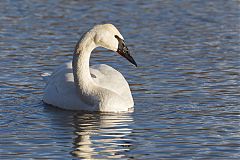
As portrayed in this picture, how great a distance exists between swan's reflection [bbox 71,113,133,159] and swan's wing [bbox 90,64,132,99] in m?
0.78

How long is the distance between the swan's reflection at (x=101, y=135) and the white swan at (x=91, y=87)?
305 mm

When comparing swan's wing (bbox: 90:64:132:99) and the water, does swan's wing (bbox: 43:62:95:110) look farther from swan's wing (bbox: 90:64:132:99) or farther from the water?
swan's wing (bbox: 90:64:132:99)

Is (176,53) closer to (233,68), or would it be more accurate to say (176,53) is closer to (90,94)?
(233,68)

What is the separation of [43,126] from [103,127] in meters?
0.80

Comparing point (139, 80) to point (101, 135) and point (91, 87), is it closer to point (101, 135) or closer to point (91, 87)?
point (91, 87)

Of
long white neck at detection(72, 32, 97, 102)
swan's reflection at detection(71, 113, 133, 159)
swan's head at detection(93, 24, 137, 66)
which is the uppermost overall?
swan's head at detection(93, 24, 137, 66)

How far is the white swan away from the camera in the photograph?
518 inches

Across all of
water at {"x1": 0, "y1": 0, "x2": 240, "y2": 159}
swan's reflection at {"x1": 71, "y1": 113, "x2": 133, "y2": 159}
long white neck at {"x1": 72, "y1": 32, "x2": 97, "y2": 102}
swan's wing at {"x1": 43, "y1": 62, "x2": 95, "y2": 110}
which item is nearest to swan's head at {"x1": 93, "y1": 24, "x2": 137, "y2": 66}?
long white neck at {"x1": 72, "y1": 32, "x2": 97, "y2": 102}

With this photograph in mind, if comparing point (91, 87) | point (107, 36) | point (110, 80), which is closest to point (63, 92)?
point (91, 87)

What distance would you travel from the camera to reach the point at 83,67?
43.5ft

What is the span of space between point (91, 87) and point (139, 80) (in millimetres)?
2024

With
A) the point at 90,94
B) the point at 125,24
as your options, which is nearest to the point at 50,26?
the point at 125,24

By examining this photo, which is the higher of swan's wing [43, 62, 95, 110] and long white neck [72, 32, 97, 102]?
long white neck [72, 32, 97, 102]

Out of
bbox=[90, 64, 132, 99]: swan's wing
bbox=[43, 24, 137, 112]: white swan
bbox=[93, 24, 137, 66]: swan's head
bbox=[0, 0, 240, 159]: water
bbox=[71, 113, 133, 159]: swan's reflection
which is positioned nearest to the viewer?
bbox=[71, 113, 133, 159]: swan's reflection
